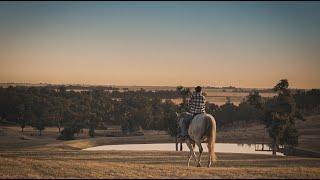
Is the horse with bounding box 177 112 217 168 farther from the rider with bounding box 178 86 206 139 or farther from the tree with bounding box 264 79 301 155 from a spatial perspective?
the tree with bounding box 264 79 301 155

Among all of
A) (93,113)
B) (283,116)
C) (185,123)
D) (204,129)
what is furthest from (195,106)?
(93,113)

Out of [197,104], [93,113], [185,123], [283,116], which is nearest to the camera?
[197,104]

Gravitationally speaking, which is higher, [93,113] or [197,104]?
[197,104]

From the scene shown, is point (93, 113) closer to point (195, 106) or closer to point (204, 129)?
point (195, 106)

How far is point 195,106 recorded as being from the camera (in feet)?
86.3

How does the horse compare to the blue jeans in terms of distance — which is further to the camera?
the blue jeans

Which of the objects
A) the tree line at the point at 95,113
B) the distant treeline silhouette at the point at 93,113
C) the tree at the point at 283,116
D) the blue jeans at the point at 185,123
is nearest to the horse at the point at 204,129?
the blue jeans at the point at 185,123

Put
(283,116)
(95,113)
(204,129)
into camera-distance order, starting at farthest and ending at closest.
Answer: (95,113)
(283,116)
(204,129)

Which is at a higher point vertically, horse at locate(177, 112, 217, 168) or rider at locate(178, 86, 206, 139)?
rider at locate(178, 86, 206, 139)

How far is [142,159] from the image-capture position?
46062 mm

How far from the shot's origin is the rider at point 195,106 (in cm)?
2627

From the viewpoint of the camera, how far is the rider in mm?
26266

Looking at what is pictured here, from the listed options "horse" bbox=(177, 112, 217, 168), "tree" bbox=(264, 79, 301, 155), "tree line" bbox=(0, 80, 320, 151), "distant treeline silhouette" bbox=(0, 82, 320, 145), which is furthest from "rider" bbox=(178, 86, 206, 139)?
"distant treeline silhouette" bbox=(0, 82, 320, 145)

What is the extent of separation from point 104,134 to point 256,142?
1821 inches
